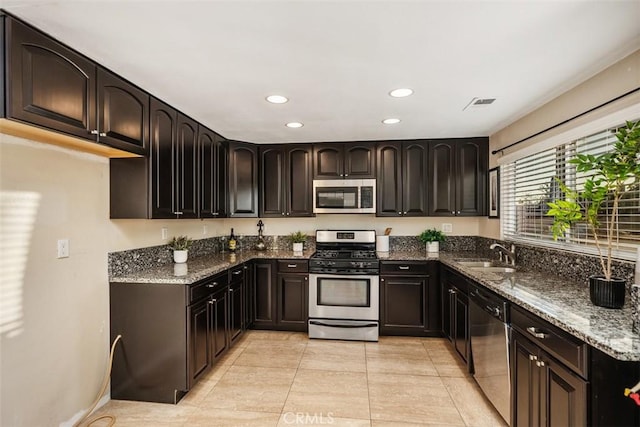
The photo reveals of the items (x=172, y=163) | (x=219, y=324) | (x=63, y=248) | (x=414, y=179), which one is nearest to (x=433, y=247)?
(x=414, y=179)

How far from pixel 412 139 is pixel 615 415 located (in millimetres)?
2953

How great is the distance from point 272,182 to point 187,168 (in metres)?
1.24

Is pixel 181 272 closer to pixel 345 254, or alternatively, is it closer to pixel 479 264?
pixel 345 254

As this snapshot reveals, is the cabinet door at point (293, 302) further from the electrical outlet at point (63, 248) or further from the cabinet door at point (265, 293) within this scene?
the electrical outlet at point (63, 248)

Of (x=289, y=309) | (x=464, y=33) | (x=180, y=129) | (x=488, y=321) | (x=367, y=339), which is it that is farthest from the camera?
(x=289, y=309)

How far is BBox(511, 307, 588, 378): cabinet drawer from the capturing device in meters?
1.28

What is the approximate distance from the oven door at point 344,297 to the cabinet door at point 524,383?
5.43ft

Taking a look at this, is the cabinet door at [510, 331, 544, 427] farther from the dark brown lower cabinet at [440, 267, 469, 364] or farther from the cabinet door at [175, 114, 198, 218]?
the cabinet door at [175, 114, 198, 218]

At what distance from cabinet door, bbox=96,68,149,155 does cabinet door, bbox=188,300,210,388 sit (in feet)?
4.02

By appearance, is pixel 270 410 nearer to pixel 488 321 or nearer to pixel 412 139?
pixel 488 321

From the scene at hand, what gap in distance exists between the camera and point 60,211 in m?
1.94

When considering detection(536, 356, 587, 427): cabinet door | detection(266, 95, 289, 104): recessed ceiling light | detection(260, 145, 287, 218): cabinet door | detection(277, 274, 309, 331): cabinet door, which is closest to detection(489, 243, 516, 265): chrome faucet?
detection(536, 356, 587, 427): cabinet door

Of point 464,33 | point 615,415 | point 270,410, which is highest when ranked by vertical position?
point 464,33

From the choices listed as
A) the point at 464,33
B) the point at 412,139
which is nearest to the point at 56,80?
the point at 464,33
